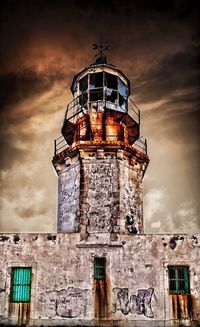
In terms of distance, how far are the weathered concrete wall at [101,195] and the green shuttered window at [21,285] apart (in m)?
3.33

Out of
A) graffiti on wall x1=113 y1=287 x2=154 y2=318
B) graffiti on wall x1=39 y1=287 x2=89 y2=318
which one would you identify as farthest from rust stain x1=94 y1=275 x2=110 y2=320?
graffiti on wall x1=39 y1=287 x2=89 y2=318

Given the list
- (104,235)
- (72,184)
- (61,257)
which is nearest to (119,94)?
(72,184)

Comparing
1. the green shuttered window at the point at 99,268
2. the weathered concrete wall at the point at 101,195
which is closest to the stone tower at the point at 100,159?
Result: the weathered concrete wall at the point at 101,195

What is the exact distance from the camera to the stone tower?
19.2 m

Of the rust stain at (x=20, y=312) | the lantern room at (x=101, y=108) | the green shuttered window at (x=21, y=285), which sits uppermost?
the lantern room at (x=101, y=108)

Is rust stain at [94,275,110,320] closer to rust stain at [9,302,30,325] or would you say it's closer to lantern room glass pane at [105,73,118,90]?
rust stain at [9,302,30,325]

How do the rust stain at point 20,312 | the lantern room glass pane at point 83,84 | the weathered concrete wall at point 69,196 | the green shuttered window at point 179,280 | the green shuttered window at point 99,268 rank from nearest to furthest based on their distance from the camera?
the rust stain at point 20,312
the green shuttered window at point 179,280
the green shuttered window at point 99,268
the weathered concrete wall at point 69,196
the lantern room glass pane at point 83,84

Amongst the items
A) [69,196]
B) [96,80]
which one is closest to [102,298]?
[69,196]

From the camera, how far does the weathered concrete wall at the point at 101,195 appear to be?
62.1 feet

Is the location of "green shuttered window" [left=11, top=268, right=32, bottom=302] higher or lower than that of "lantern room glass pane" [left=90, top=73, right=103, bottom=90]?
lower

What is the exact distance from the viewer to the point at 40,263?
59.1 ft

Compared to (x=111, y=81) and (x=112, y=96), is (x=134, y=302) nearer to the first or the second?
(x=112, y=96)

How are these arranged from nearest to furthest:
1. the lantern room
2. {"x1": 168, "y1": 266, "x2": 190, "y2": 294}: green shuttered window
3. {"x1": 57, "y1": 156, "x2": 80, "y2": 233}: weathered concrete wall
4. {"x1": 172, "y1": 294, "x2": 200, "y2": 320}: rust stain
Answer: {"x1": 172, "y1": 294, "x2": 200, "y2": 320}: rust stain
{"x1": 168, "y1": 266, "x2": 190, "y2": 294}: green shuttered window
{"x1": 57, "y1": 156, "x2": 80, "y2": 233}: weathered concrete wall
the lantern room

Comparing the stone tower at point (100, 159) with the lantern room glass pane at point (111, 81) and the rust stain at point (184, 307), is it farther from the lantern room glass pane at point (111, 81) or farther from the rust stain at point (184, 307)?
the rust stain at point (184, 307)
